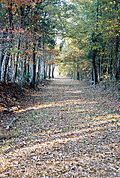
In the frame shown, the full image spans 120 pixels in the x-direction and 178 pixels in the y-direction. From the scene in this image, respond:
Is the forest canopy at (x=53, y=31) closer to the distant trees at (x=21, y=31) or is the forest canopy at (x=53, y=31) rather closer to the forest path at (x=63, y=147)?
the distant trees at (x=21, y=31)

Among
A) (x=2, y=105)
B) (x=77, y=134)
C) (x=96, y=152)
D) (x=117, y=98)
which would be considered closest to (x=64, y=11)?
(x=117, y=98)

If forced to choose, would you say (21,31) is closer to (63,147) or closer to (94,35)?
(63,147)

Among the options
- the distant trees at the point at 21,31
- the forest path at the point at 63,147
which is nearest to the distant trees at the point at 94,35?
the distant trees at the point at 21,31

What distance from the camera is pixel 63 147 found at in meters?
9.88

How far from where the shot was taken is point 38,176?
751cm

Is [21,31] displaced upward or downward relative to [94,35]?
downward

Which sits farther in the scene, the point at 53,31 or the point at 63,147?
the point at 53,31

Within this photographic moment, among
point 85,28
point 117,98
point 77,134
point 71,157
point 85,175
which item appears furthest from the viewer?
point 85,28

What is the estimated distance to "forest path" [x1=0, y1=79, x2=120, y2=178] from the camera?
25.7 ft

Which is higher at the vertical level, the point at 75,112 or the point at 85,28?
the point at 85,28

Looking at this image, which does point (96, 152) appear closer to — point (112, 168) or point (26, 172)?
point (112, 168)

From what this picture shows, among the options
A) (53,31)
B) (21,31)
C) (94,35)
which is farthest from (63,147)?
(53,31)

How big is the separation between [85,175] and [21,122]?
7.39 metres

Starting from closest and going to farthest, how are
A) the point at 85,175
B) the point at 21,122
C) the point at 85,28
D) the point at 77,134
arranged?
1. the point at 85,175
2. the point at 77,134
3. the point at 21,122
4. the point at 85,28
